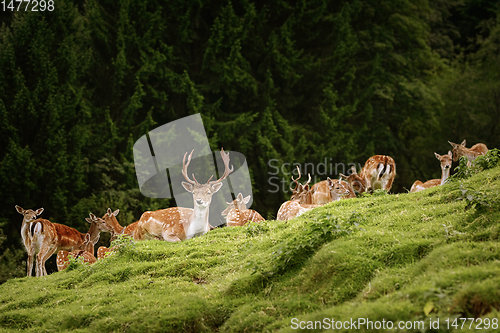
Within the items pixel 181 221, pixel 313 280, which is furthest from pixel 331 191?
pixel 313 280

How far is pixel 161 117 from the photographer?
2077 centimetres

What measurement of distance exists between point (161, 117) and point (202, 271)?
1489 centimetres

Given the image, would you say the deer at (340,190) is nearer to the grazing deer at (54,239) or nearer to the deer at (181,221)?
the deer at (181,221)

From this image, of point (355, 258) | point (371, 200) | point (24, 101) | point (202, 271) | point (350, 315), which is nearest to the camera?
point (350, 315)

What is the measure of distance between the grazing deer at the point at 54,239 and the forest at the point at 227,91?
144 inches

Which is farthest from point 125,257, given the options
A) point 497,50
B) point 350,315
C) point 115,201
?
point 497,50

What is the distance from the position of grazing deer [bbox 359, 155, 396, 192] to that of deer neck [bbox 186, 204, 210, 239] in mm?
4797

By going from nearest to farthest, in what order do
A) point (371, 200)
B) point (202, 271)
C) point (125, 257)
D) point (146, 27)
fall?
1. point (202, 271)
2. point (125, 257)
3. point (371, 200)
4. point (146, 27)

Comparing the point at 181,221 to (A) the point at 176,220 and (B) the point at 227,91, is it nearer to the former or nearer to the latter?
(A) the point at 176,220

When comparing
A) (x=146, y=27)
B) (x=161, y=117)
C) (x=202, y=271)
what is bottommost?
(x=202, y=271)

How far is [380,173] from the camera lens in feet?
39.5

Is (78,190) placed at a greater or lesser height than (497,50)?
lesser

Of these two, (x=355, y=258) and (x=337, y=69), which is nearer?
(x=355, y=258)

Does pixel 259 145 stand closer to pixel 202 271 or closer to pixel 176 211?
pixel 176 211
